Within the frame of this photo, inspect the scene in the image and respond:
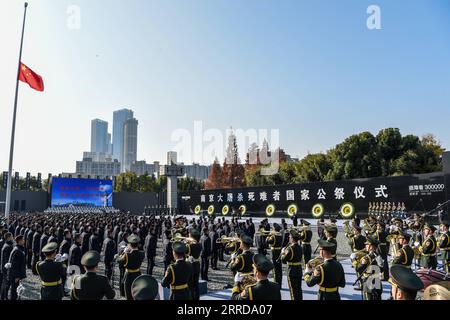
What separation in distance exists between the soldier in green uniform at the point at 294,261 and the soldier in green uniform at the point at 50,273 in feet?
14.7

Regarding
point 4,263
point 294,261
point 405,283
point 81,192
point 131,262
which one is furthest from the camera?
point 81,192

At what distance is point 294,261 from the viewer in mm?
7496

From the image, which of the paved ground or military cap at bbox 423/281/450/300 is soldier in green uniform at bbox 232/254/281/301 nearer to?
military cap at bbox 423/281/450/300

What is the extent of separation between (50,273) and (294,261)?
4.90 metres

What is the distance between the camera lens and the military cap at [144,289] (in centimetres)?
366

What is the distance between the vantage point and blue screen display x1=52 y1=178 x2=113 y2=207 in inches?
1646

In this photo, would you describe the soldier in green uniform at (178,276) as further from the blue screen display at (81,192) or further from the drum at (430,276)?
the blue screen display at (81,192)

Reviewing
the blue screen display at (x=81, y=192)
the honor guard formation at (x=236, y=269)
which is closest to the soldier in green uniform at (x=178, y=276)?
the honor guard formation at (x=236, y=269)

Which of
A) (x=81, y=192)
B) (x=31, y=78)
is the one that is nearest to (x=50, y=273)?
(x=31, y=78)

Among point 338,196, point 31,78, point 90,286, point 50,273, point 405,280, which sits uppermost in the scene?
point 31,78

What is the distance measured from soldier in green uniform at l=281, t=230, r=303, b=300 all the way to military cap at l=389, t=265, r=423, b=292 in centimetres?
373

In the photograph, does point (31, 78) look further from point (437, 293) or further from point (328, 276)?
point (437, 293)
